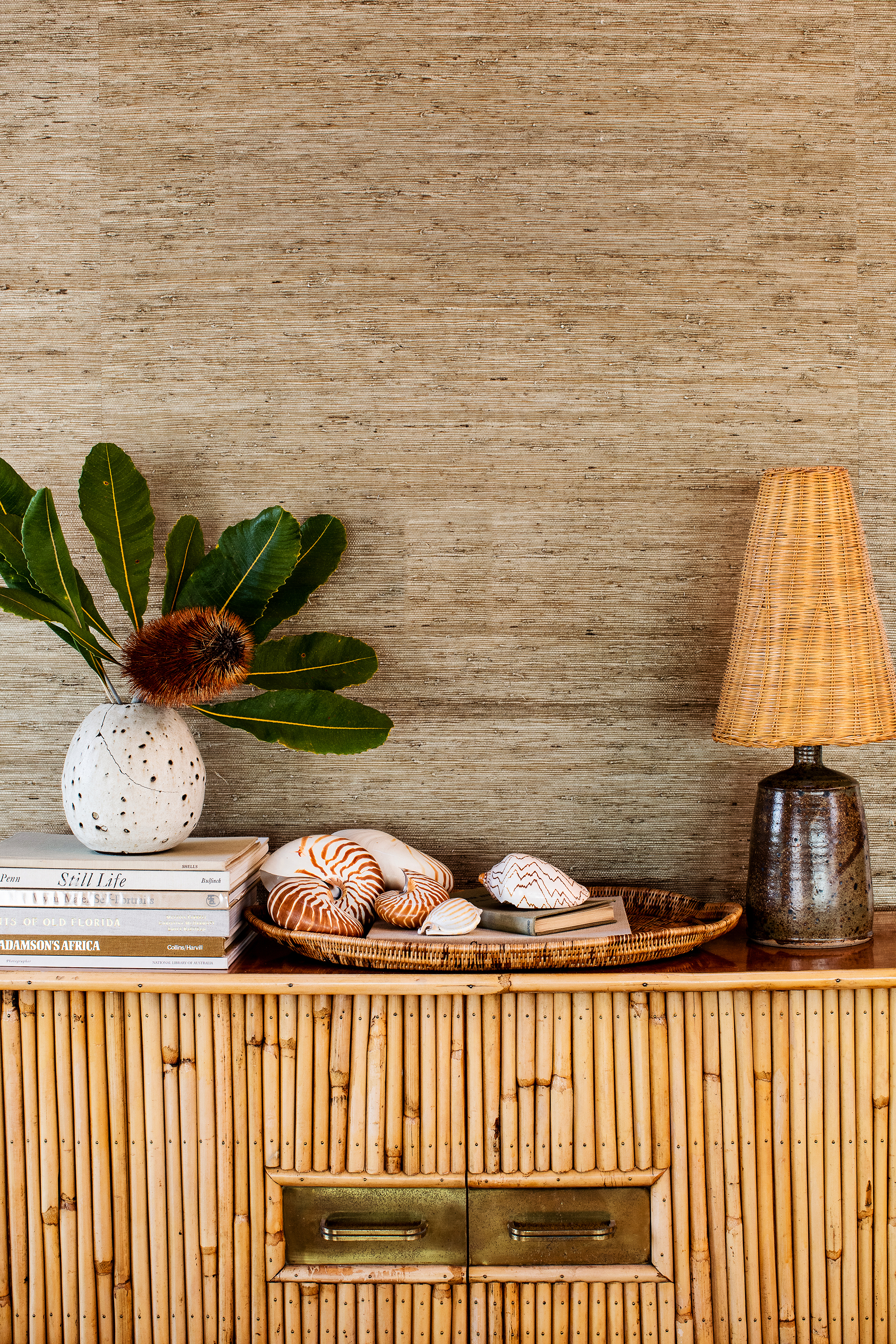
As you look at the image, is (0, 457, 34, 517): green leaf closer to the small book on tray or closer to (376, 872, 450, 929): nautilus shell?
(376, 872, 450, 929): nautilus shell

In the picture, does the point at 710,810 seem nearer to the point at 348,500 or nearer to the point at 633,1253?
the point at 633,1253

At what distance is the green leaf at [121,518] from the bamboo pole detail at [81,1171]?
0.52m

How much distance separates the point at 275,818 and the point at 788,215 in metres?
1.21

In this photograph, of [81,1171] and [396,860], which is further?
[396,860]

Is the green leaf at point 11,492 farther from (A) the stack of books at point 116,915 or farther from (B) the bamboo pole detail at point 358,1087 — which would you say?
(B) the bamboo pole detail at point 358,1087

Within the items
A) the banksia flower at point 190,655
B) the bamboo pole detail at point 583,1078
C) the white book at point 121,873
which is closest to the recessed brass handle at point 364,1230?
the bamboo pole detail at point 583,1078

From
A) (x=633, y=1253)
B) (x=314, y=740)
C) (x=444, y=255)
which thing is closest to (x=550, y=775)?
(x=314, y=740)

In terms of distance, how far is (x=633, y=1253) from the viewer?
1099 mm

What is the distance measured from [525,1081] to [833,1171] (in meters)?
0.39

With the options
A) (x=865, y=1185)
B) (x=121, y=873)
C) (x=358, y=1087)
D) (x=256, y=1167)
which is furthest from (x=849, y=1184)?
(x=121, y=873)

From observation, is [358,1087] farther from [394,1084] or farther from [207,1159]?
[207,1159]

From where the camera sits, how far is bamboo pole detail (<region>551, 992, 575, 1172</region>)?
1097mm

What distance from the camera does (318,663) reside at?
4.08ft

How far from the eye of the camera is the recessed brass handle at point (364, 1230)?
109cm
